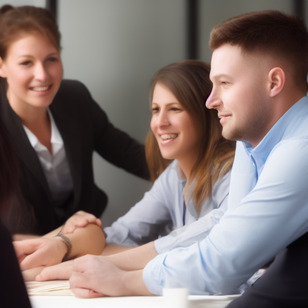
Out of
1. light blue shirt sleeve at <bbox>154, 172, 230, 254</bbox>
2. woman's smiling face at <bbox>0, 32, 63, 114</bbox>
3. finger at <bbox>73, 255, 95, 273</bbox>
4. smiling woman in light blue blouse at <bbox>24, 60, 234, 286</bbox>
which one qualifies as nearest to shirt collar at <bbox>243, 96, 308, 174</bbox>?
light blue shirt sleeve at <bbox>154, 172, 230, 254</bbox>

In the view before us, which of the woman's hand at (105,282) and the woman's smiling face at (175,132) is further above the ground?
the woman's smiling face at (175,132)

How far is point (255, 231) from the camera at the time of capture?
1522 millimetres

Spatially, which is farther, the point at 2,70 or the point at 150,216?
the point at 2,70

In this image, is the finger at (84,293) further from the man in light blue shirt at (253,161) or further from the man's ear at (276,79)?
the man's ear at (276,79)

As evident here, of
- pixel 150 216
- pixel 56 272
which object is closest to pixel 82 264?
pixel 56 272

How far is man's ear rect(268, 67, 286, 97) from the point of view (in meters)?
1.68

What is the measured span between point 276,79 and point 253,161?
0.19m

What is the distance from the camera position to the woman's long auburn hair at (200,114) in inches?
89.9

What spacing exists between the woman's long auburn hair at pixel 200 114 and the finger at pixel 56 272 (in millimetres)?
506

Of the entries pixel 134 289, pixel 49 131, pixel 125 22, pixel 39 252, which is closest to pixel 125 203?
pixel 49 131

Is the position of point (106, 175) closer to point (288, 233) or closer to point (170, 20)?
point (170, 20)

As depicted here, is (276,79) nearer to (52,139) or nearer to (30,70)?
(52,139)

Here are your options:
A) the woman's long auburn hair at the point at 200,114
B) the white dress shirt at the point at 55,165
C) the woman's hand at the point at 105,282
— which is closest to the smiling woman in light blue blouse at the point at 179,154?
the woman's long auburn hair at the point at 200,114

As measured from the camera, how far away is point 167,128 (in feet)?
7.87
